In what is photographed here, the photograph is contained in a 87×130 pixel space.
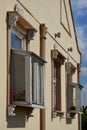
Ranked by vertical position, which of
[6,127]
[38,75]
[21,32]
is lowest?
[6,127]

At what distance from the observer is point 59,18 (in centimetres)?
1767

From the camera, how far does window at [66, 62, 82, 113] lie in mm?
19188

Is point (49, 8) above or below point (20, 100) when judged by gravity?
above

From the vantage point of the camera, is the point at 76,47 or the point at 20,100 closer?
the point at 20,100

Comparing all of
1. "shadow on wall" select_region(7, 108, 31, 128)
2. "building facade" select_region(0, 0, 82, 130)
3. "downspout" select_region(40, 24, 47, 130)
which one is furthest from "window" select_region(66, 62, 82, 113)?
"shadow on wall" select_region(7, 108, 31, 128)

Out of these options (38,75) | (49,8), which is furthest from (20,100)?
(49,8)

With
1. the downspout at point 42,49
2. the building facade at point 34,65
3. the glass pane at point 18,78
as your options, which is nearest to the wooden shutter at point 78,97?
the building facade at point 34,65

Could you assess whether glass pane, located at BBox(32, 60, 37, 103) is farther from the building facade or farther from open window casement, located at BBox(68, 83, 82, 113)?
open window casement, located at BBox(68, 83, 82, 113)

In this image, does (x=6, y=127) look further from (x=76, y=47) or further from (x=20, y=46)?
(x=76, y=47)

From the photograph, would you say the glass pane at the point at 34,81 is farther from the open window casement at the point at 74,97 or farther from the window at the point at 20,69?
the open window casement at the point at 74,97

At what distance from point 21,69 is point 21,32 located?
1.15 meters

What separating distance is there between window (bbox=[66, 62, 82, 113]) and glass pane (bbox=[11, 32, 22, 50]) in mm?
6924

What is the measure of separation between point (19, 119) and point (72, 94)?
8.20 m

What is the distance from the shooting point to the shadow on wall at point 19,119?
34.9 feet
